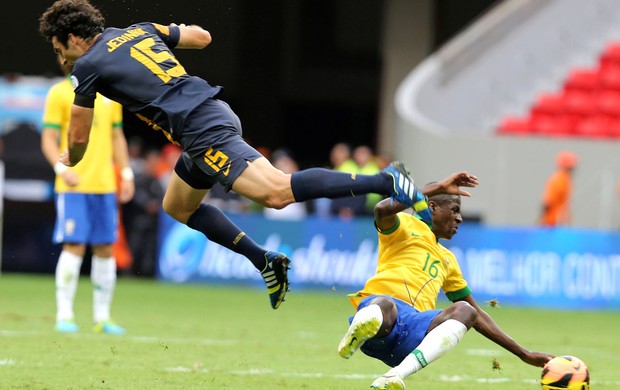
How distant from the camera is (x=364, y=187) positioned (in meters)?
6.76

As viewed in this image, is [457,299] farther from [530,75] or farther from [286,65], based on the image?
[286,65]

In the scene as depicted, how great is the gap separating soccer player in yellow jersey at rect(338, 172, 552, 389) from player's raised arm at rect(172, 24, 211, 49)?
1678mm

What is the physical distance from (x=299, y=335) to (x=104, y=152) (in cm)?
248

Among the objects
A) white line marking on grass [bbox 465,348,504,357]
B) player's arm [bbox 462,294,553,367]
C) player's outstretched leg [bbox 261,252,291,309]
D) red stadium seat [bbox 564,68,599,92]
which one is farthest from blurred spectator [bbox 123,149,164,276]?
player's arm [bbox 462,294,553,367]

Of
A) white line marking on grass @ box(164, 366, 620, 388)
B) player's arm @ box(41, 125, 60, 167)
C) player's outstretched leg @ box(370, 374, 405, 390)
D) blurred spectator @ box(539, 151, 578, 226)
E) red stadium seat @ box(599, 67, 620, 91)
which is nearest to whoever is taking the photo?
player's outstretched leg @ box(370, 374, 405, 390)

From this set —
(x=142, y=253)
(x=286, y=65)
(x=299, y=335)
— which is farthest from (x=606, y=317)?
(x=286, y=65)

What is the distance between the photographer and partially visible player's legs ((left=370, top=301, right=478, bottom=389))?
6.47m

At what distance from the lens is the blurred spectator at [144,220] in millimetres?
17891

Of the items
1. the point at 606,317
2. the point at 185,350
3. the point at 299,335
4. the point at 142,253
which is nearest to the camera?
the point at 185,350

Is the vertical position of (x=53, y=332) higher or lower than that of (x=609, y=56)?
lower

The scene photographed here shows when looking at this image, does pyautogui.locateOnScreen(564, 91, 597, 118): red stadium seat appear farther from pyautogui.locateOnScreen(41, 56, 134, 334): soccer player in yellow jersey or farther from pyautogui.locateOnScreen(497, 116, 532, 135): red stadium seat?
pyautogui.locateOnScreen(41, 56, 134, 334): soccer player in yellow jersey

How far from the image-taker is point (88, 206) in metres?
10.7

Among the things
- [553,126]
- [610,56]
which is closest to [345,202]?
[553,126]

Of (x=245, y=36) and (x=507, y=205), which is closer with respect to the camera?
(x=507, y=205)
